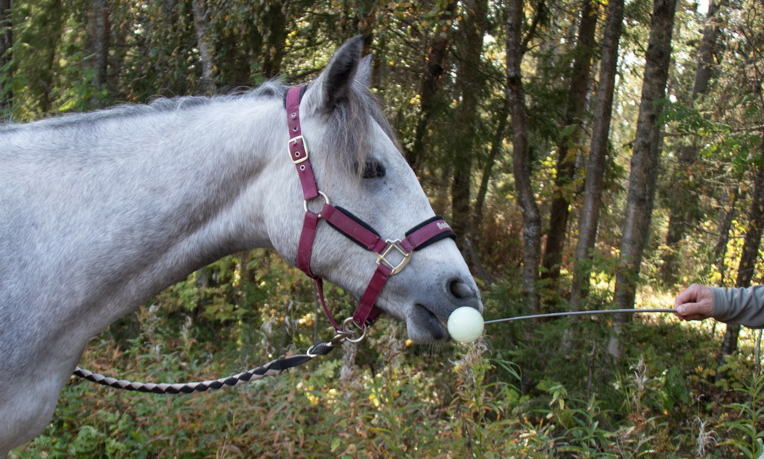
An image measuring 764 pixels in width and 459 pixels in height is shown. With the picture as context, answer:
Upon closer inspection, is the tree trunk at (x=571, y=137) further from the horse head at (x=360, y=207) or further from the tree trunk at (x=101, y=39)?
the tree trunk at (x=101, y=39)

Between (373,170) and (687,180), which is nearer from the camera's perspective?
(373,170)

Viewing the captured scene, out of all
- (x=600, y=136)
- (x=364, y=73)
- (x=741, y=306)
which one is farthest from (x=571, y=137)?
(x=364, y=73)

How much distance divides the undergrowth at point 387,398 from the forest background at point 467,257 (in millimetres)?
25

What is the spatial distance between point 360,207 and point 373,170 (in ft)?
0.48

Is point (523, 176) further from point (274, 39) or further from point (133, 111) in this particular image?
point (133, 111)

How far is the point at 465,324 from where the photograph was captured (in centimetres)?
166

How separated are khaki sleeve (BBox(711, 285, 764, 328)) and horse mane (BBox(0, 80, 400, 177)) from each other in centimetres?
153

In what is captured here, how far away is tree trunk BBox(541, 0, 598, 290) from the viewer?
23.3ft

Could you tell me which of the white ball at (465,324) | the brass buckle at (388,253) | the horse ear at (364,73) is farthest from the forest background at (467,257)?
the horse ear at (364,73)

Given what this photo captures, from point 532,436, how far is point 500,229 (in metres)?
9.31

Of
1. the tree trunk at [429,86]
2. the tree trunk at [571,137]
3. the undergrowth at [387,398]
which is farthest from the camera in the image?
the tree trunk at [571,137]

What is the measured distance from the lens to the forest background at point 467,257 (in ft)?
9.77

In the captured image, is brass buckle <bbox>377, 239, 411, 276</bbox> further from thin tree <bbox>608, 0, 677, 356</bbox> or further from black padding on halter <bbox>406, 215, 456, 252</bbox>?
thin tree <bbox>608, 0, 677, 356</bbox>

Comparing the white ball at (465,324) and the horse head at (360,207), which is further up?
the horse head at (360,207)
